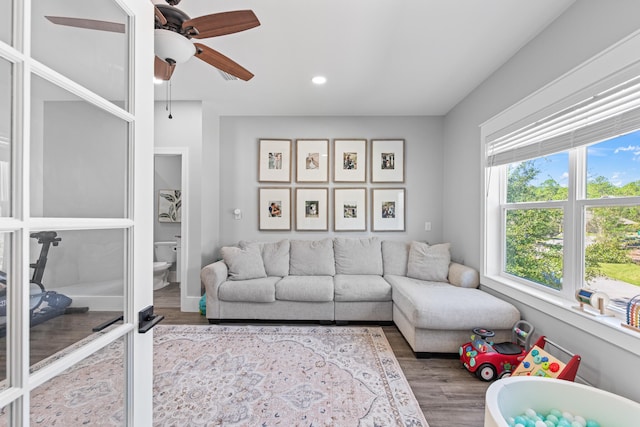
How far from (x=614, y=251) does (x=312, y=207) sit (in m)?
3.02

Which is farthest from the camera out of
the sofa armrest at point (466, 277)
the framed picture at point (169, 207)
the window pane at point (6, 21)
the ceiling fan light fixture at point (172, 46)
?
the framed picture at point (169, 207)

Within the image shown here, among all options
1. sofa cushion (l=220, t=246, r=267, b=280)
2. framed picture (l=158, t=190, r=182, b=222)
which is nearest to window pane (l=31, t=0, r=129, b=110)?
sofa cushion (l=220, t=246, r=267, b=280)

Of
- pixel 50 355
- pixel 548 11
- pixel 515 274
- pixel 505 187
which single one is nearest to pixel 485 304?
pixel 515 274

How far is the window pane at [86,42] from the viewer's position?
25.1 inches

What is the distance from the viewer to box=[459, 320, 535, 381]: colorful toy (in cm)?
219

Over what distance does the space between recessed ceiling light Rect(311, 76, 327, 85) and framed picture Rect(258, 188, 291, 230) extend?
1.52m

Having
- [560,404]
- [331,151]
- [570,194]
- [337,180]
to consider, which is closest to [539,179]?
[570,194]

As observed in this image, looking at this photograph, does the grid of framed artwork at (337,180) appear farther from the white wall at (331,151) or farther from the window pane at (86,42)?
the window pane at (86,42)

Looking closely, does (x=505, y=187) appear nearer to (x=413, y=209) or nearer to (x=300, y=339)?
(x=413, y=209)

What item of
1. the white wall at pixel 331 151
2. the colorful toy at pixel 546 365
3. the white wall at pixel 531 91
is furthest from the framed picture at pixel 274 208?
the colorful toy at pixel 546 365

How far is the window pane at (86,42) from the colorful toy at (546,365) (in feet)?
8.38

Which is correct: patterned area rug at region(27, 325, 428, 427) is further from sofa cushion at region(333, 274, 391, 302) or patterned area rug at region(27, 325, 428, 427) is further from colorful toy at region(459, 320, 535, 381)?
colorful toy at region(459, 320, 535, 381)

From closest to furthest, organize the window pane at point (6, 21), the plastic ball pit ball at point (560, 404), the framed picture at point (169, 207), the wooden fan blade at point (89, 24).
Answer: the window pane at point (6, 21)
the wooden fan blade at point (89, 24)
the plastic ball pit ball at point (560, 404)
the framed picture at point (169, 207)

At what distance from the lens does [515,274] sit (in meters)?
2.74
